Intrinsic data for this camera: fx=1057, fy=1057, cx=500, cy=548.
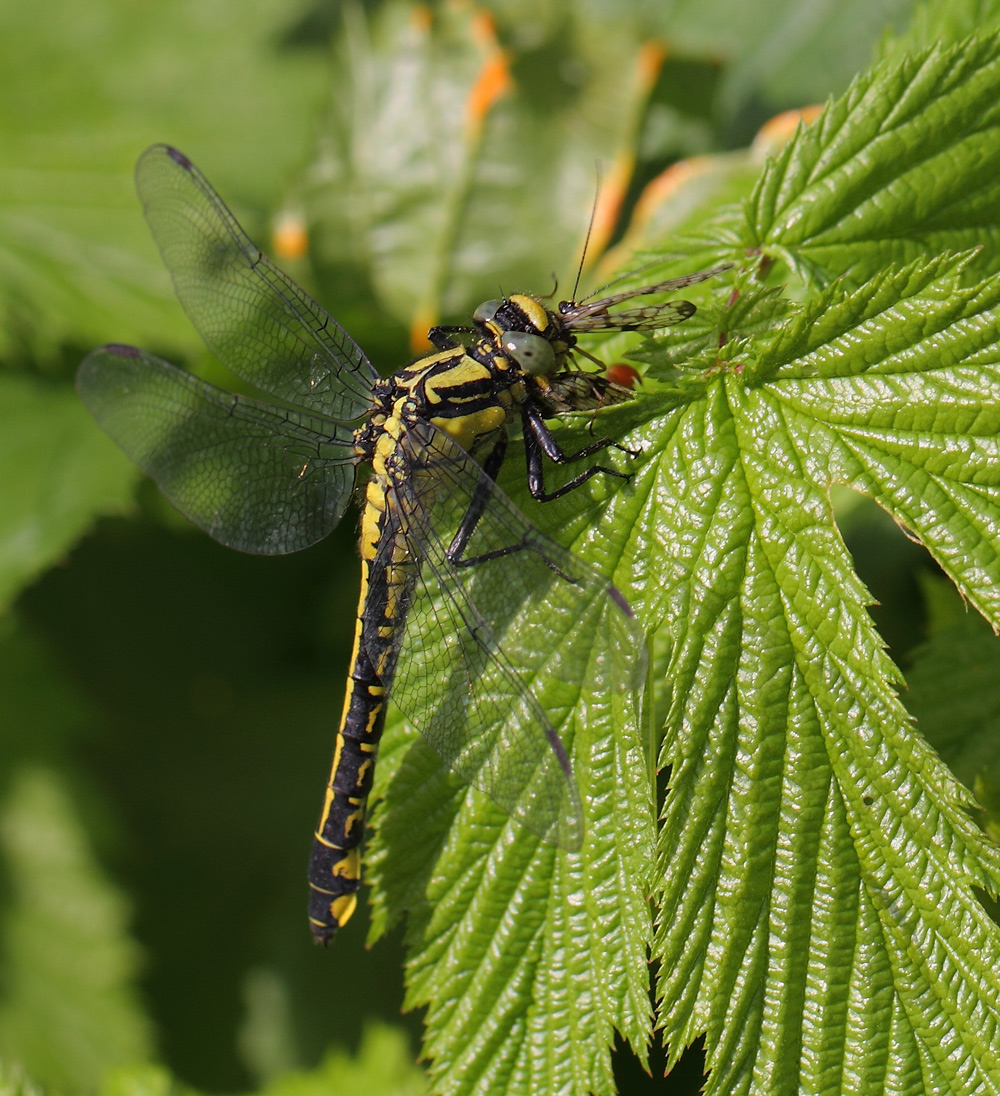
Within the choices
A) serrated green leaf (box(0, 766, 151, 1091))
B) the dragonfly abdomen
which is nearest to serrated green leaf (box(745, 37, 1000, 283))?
the dragonfly abdomen

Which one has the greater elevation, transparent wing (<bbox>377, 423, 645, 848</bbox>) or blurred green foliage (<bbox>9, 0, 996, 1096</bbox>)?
blurred green foliage (<bbox>9, 0, 996, 1096</bbox>)

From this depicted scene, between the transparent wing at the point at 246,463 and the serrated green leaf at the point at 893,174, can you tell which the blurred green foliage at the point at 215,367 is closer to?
the transparent wing at the point at 246,463

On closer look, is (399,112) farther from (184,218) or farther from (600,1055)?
(600,1055)

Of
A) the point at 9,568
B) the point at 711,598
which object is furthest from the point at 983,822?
the point at 9,568

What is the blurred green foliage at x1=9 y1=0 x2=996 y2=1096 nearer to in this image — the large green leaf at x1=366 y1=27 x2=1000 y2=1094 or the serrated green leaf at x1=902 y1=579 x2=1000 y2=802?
the large green leaf at x1=366 y1=27 x2=1000 y2=1094

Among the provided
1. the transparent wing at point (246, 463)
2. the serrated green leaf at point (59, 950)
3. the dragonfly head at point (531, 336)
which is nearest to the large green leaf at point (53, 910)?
the serrated green leaf at point (59, 950)
